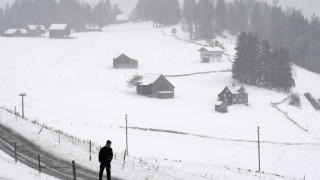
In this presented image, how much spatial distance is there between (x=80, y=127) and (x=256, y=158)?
66.0ft


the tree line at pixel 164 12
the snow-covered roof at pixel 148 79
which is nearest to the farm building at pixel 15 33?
the tree line at pixel 164 12

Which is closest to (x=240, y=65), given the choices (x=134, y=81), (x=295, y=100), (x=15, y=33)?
(x=295, y=100)

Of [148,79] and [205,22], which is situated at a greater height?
[205,22]

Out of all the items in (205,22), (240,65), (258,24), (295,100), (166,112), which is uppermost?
(205,22)

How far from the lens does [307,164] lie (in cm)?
4541

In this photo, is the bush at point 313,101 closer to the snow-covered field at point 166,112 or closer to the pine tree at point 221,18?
the snow-covered field at point 166,112

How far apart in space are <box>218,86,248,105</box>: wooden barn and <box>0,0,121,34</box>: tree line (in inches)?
3945

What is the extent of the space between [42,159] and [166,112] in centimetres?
4251

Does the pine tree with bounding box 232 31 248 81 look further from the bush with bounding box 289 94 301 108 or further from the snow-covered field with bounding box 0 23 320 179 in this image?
the bush with bounding box 289 94 301 108

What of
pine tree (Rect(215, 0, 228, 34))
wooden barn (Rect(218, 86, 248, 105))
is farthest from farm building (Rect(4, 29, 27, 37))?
wooden barn (Rect(218, 86, 248, 105))

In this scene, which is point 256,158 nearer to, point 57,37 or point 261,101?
point 261,101

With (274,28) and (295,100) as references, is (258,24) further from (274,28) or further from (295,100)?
(295,100)

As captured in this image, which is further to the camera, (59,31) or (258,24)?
(59,31)

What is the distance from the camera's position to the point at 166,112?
218ft
